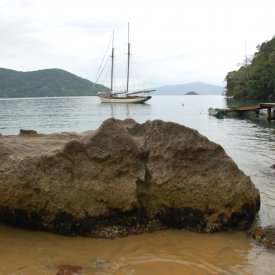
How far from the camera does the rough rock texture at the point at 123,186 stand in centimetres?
802

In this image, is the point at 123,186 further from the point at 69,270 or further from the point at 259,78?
the point at 259,78

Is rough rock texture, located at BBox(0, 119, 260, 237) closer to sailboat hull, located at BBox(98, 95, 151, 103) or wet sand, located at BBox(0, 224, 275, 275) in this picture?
wet sand, located at BBox(0, 224, 275, 275)

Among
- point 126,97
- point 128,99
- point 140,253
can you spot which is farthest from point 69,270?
point 126,97

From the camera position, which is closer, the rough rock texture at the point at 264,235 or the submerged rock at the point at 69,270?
the submerged rock at the point at 69,270

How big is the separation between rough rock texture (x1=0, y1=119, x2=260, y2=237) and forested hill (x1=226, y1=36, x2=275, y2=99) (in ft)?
244

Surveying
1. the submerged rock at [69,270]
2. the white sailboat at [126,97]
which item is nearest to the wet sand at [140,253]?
the submerged rock at [69,270]

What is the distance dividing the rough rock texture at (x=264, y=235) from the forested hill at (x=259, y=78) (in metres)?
74.7

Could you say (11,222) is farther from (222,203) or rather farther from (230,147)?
(230,147)

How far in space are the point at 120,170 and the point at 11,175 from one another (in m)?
2.16

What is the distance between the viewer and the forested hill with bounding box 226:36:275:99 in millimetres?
80438

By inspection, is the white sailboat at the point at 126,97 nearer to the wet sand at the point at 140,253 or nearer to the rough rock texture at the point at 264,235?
the rough rock texture at the point at 264,235

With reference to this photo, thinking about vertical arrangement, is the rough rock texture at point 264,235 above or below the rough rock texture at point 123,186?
below

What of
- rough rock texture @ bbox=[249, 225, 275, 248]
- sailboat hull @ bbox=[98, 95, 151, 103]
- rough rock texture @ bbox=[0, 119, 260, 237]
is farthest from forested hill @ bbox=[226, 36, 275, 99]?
rough rock texture @ bbox=[249, 225, 275, 248]

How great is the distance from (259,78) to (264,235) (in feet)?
265
